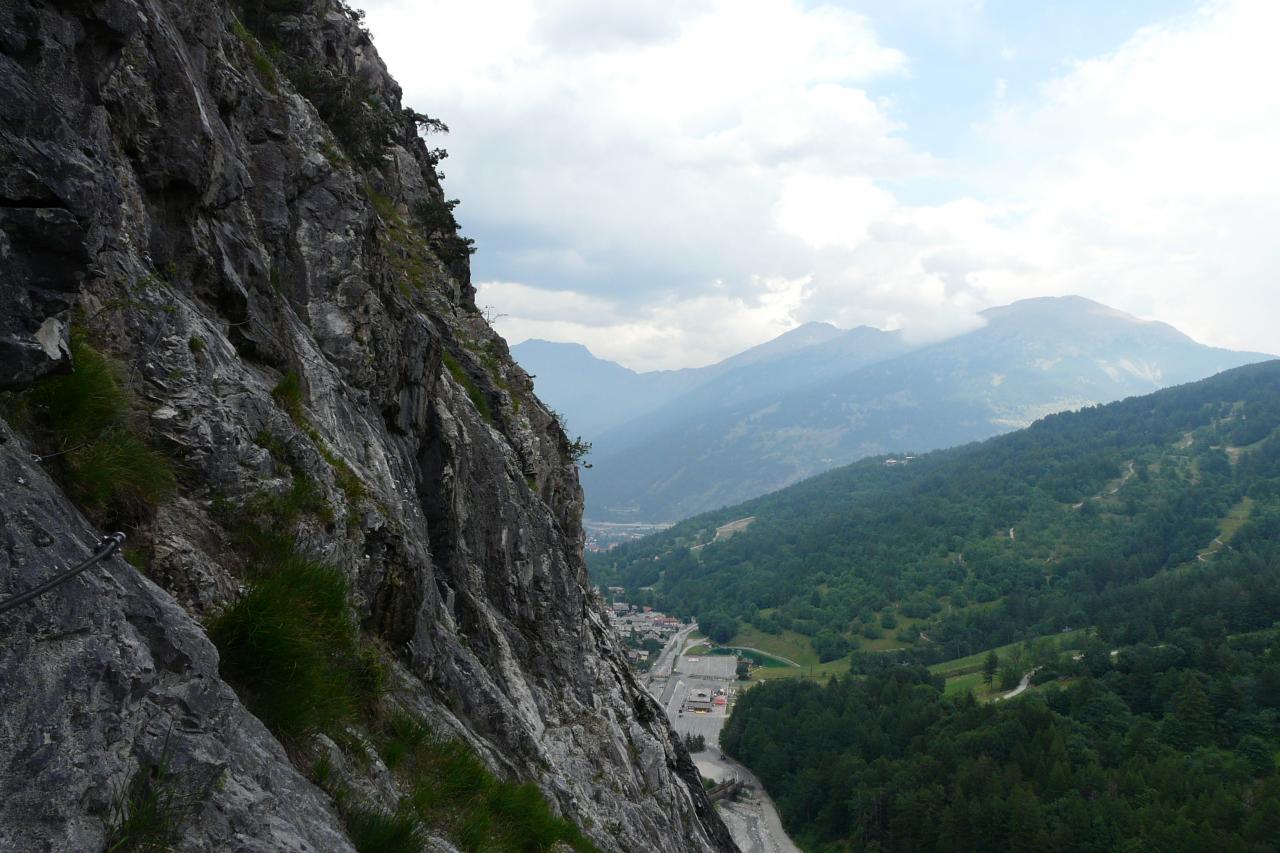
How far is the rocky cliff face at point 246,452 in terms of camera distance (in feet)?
12.3

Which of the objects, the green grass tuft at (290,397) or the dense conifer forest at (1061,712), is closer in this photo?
the green grass tuft at (290,397)

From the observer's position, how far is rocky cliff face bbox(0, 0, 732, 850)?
3.76m

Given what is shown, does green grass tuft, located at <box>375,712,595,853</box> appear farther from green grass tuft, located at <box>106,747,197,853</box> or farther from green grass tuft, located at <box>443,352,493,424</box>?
green grass tuft, located at <box>443,352,493,424</box>

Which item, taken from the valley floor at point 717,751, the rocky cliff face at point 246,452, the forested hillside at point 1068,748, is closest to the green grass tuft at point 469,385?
the rocky cliff face at point 246,452

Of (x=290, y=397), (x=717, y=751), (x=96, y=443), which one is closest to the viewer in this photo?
(x=96, y=443)

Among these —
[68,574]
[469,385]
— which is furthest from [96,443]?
[469,385]

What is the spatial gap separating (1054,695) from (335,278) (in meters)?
108

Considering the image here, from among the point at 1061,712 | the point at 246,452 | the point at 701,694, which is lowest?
the point at 701,694

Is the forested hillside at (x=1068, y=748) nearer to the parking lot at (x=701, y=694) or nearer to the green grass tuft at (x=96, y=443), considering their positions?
the parking lot at (x=701, y=694)

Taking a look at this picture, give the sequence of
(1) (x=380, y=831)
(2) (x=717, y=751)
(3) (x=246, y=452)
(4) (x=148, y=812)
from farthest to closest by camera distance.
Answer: (2) (x=717, y=751) → (3) (x=246, y=452) → (1) (x=380, y=831) → (4) (x=148, y=812)

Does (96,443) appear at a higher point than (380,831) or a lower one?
higher

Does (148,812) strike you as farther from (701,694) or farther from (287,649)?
(701,694)

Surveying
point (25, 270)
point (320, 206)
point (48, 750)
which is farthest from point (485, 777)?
point (320, 206)

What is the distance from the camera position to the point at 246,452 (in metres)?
7.09
